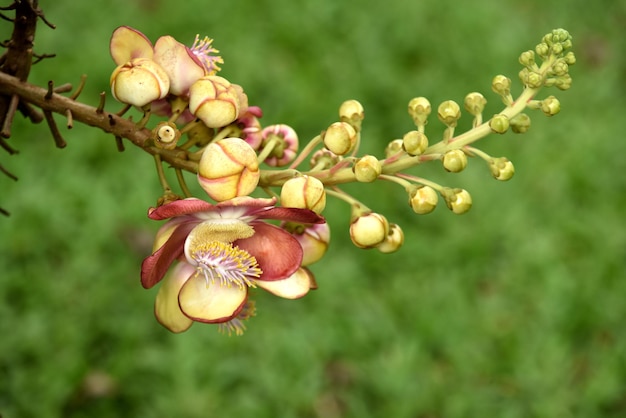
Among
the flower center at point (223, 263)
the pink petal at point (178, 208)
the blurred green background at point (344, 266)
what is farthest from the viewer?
the blurred green background at point (344, 266)

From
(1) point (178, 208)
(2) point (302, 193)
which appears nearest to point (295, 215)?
(2) point (302, 193)

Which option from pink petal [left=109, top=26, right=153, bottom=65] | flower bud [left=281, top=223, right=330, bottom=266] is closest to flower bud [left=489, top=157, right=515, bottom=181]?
flower bud [left=281, top=223, right=330, bottom=266]

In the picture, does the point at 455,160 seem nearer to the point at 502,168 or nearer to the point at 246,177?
the point at 502,168

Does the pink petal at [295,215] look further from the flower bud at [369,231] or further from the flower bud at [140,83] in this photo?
the flower bud at [140,83]

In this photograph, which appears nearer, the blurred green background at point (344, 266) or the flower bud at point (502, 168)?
the flower bud at point (502, 168)

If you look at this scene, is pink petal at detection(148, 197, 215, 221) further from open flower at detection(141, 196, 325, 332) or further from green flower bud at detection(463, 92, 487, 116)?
green flower bud at detection(463, 92, 487, 116)

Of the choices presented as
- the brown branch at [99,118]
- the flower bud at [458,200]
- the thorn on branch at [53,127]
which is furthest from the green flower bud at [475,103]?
the thorn on branch at [53,127]

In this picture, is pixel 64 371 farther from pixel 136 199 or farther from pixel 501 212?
pixel 501 212
